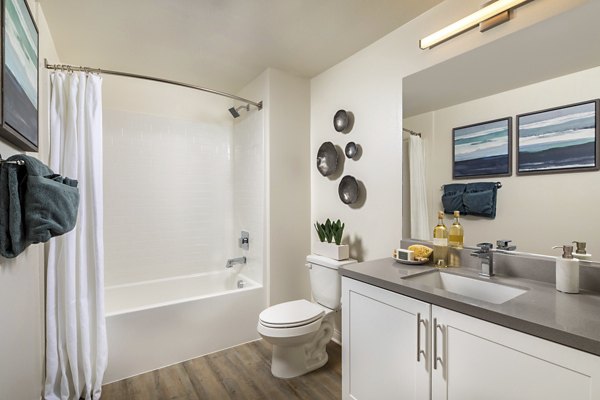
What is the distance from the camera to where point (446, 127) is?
1.82m

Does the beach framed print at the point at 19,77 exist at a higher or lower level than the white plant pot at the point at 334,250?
higher

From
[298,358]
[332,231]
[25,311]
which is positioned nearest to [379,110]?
[332,231]

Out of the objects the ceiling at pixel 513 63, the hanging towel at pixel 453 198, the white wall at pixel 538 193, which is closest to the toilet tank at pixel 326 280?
the hanging towel at pixel 453 198

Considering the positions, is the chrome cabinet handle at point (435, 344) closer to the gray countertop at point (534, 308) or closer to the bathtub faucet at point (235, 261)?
the gray countertop at point (534, 308)

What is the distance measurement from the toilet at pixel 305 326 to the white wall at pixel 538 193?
1.02 meters

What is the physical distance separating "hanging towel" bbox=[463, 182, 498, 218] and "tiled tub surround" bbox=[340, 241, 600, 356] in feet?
0.75

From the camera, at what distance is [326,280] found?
2.23 metres

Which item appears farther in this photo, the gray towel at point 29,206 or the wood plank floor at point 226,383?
the wood plank floor at point 226,383

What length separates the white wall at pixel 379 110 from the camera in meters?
1.73

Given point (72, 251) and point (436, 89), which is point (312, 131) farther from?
point (72, 251)

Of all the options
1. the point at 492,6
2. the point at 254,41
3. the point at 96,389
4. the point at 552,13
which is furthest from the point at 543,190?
the point at 96,389

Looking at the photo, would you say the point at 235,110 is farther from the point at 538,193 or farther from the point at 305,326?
the point at 538,193

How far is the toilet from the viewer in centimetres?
190

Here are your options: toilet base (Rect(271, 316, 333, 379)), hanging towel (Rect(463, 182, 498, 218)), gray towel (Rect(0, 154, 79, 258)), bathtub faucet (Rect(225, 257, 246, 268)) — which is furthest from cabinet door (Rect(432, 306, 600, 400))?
bathtub faucet (Rect(225, 257, 246, 268))
